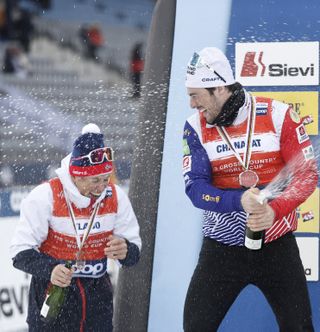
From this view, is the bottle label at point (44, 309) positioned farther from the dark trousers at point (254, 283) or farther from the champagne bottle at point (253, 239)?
the champagne bottle at point (253, 239)

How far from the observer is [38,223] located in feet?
13.0

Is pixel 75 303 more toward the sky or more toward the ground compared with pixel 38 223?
more toward the ground

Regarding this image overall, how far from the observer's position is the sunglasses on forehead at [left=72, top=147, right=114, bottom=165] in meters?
3.94

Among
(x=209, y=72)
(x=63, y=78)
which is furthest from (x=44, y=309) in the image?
(x=63, y=78)

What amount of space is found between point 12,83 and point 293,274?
774 centimetres

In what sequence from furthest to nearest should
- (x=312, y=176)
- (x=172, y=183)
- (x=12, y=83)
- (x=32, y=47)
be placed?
1. (x=32, y=47)
2. (x=12, y=83)
3. (x=172, y=183)
4. (x=312, y=176)

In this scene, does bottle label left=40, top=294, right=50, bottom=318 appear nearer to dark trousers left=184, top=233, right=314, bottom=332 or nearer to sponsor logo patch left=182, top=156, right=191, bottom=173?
dark trousers left=184, top=233, right=314, bottom=332

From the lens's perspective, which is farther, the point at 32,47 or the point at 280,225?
the point at 32,47

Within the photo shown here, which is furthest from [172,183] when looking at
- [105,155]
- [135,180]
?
[105,155]

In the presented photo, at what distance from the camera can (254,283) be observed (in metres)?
3.98

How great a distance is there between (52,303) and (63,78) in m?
8.09

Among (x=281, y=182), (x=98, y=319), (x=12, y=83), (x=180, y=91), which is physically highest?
(x=12, y=83)

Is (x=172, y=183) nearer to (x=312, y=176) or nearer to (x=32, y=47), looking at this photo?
(x=312, y=176)

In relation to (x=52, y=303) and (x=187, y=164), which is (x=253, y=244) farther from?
(x=52, y=303)
